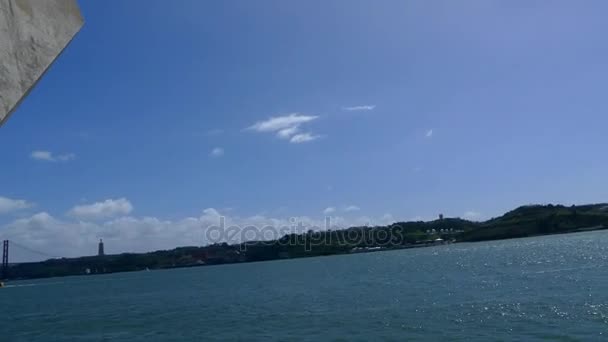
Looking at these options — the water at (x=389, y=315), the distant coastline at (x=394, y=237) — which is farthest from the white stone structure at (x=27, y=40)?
the distant coastline at (x=394, y=237)

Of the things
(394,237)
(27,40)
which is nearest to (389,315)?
(27,40)

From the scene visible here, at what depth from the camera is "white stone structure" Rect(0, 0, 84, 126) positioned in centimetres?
200

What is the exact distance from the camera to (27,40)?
211cm

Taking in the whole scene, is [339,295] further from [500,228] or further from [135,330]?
[500,228]

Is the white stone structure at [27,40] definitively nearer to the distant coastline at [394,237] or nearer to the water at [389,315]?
the water at [389,315]

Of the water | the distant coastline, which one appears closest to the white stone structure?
the water

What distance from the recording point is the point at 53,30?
7.28ft

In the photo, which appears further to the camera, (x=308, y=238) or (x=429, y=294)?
(x=308, y=238)

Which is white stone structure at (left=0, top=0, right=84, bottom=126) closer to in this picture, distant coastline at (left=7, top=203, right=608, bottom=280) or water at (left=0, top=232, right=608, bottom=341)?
water at (left=0, top=232, right=608, bottom=341)

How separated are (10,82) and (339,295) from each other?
37152mm

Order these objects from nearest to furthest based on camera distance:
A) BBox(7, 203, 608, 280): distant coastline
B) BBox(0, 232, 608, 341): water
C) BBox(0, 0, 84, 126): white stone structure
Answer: BBox(0, 0, 84, 126): white stone structure < BBox(0, 232, 608, 341): water < BBox(7, 203, 608, 280): distant coastline

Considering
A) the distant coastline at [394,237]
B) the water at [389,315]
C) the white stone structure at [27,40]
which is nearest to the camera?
the white stone structure at [27,40]

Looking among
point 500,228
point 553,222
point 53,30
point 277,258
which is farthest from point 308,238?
point 53,30

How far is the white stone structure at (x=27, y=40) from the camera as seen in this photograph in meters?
2.00
